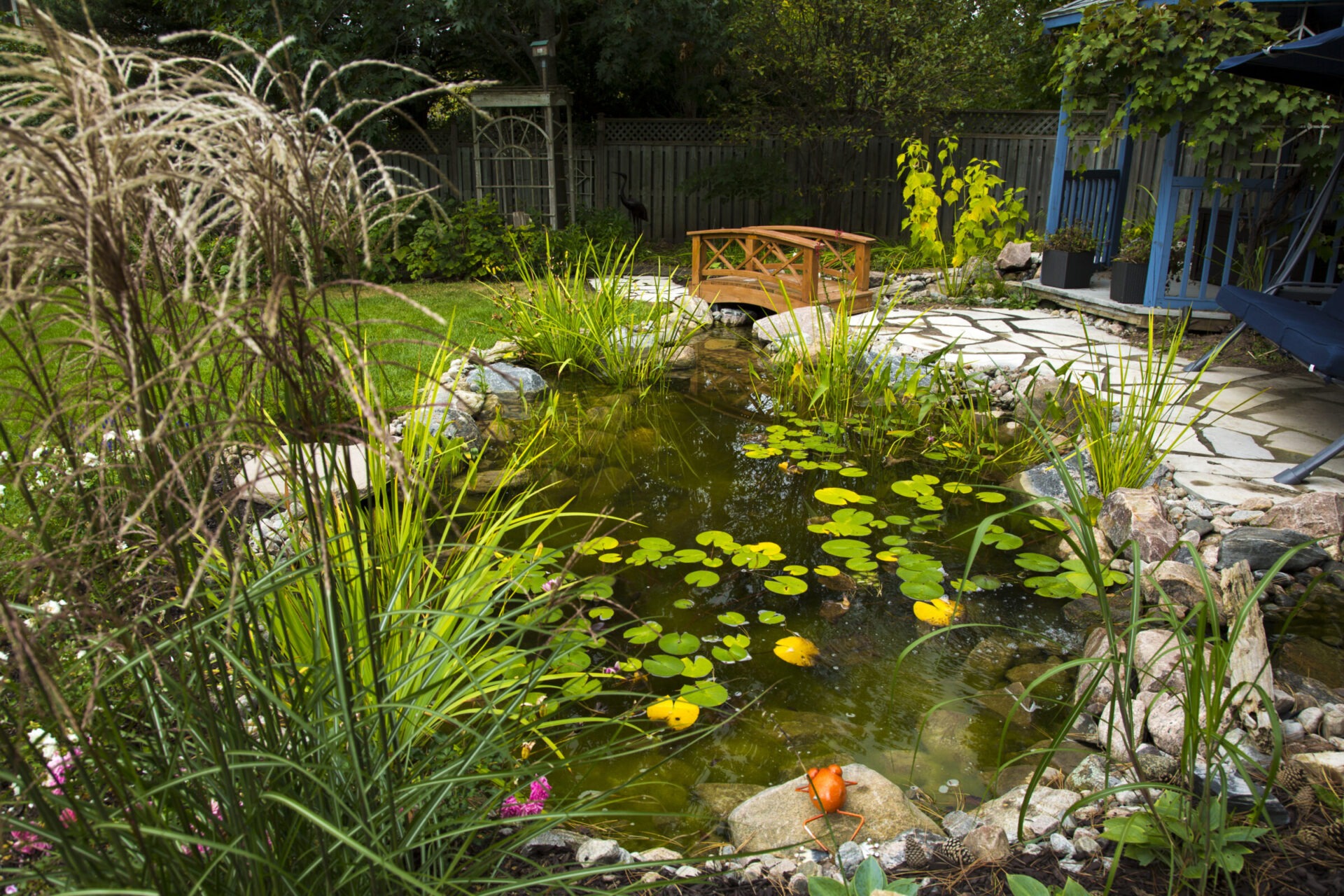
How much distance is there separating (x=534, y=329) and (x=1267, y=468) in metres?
3.55

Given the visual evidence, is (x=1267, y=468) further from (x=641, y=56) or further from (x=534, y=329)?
(x=641, y=56)

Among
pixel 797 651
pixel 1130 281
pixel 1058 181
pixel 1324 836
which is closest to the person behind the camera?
pixel 1324 836

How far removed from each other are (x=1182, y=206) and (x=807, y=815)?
756 centimetres

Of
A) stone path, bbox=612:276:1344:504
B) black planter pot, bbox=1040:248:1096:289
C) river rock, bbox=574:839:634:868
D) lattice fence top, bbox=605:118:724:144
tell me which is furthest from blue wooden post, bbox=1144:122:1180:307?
lattice fence top, bbox=605:118:724:144

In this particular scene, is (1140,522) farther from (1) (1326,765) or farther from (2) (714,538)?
(2) (714,538)

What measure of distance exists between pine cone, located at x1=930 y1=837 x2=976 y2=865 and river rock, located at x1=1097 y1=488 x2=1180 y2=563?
1.41 m

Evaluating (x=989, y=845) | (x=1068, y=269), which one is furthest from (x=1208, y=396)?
(x=989, y=845)

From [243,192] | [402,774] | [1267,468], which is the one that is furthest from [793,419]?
[243,192]

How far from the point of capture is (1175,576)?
8.62 feet

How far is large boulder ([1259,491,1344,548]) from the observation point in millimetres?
2791

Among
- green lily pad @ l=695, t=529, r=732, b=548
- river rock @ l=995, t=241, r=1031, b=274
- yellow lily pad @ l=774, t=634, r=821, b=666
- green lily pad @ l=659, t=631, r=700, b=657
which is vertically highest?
river rock @ l=995, t=241, r=1031, b=274

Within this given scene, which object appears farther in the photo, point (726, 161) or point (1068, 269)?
point (726, 161)

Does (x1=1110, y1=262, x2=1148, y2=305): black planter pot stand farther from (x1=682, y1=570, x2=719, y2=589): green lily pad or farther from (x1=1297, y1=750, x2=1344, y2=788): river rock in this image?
(x1=1297, y1=750, x2=1344, y2=788): river rock

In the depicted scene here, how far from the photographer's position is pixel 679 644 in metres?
2.51
